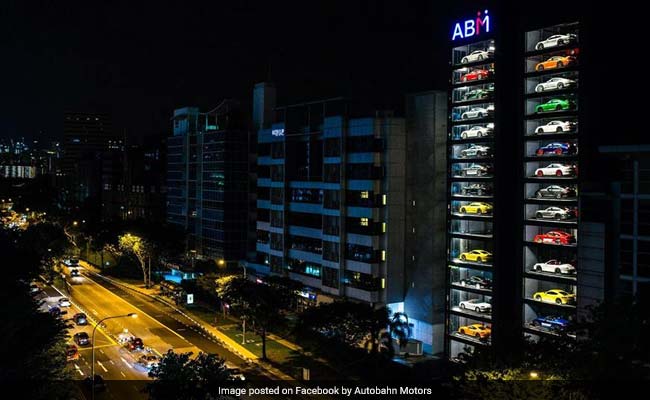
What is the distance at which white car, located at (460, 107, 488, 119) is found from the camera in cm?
6419

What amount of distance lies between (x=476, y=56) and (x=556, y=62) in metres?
10.2

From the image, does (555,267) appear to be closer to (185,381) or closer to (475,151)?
(475,151)

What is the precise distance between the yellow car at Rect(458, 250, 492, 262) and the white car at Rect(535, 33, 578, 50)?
70.3ft

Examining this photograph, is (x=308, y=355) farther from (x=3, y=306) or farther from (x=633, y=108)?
(x=633, y=108)

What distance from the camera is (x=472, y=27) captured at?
213ft

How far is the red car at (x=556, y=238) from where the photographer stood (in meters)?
57.0

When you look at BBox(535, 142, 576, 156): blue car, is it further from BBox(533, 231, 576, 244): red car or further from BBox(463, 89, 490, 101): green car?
BBox(463, 89, 490, 101): green car

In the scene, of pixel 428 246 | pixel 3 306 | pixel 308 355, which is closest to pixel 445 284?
pixel 428 246

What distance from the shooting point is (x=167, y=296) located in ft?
317

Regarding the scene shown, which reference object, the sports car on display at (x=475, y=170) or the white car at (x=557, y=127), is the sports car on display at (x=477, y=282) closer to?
the sports car on display at (x=475, y=170)

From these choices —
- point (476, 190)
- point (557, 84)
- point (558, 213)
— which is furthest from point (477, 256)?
point (557, 84)

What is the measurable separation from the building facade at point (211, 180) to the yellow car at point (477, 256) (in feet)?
165

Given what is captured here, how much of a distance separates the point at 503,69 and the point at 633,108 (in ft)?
41.9

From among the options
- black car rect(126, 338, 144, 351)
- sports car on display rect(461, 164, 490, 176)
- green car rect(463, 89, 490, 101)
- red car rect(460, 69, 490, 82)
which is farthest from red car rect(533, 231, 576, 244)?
black car rect(126, 338, 144, 351)
